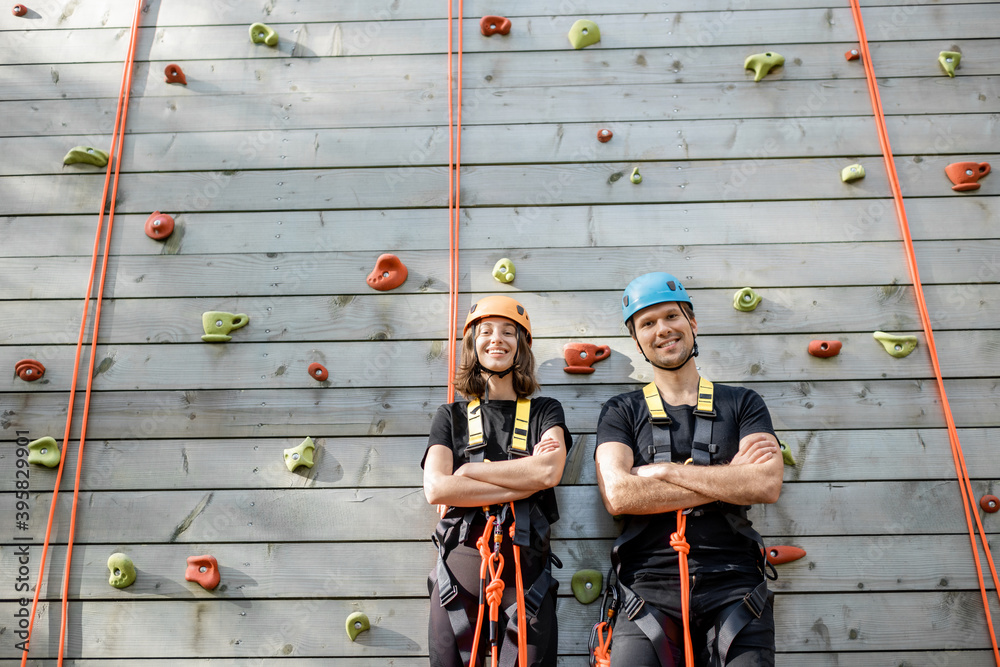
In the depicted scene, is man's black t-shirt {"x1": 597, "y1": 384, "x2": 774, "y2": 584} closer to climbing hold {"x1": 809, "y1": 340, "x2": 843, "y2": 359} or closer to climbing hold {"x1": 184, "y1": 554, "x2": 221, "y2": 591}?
climbing hold {"x1": 809, "y1": 340, "x2": 843, "y2": 359}

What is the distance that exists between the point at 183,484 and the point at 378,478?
76 cm

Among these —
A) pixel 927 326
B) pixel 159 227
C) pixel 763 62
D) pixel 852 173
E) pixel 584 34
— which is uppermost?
pixel 584 34

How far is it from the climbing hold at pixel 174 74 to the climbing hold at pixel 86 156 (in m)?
0.46

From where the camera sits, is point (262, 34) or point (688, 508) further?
point (262, 34)

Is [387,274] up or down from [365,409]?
up

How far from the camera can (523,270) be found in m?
2.93

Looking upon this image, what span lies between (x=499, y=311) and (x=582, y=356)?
43 centimetres

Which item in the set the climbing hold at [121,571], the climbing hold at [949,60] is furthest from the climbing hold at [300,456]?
the climbing hold at [949,60]

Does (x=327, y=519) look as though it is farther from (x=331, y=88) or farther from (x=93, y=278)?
(x=331, y=88)

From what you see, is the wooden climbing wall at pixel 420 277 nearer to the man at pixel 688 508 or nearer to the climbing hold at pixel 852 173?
the climbing hold at pixel 852 173

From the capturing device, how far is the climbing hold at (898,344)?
9.07ft

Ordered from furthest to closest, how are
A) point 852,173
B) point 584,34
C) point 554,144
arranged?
point 584,34 < point 554,144 < point 852,173

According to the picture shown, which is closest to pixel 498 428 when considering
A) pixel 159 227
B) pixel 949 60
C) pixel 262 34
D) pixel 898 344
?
pixel 898 344

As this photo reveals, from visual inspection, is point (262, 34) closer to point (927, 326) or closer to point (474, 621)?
point (474, 621)
